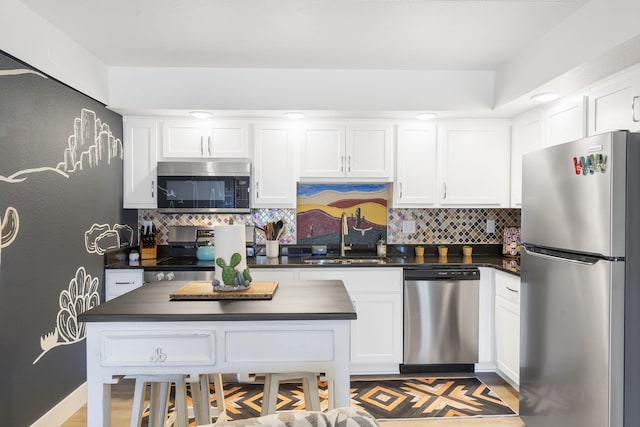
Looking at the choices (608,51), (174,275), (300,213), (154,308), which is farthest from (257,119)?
(608,51)

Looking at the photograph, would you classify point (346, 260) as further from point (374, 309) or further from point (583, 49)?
point (583, 49)

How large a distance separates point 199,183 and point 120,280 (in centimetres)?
100

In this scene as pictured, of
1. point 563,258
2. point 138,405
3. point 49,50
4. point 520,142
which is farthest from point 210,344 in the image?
point 520,142

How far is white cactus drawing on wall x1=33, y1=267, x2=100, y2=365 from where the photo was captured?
2670mm

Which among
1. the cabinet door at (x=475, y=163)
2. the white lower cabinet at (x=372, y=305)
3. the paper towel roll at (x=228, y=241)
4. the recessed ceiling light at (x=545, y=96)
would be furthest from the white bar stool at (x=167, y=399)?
the recessed ceiling light at (x=545, y=96)

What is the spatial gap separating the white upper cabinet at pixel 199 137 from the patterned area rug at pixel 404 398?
195cm

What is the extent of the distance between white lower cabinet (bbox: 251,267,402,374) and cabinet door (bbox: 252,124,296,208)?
0.69 meters

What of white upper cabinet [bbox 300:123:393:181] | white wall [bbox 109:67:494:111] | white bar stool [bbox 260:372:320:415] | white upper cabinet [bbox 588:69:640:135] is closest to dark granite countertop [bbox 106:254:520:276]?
white upper cabinet [bbox 300:123:393:181]

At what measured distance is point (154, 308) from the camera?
184cm

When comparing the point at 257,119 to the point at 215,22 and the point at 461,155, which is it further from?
the point at 461,155

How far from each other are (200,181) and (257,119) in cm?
73

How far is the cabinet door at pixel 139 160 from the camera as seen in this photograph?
143 inches

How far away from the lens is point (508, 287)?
3148 millimetres

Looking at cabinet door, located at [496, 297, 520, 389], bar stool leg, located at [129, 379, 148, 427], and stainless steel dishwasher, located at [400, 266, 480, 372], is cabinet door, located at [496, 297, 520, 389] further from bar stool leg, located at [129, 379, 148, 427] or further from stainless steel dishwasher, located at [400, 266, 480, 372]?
bar stool leg, located at [129, 379, 148, 427]
